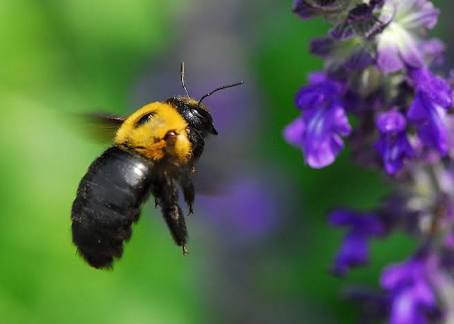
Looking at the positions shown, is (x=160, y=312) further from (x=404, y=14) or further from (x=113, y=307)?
(x=404, y=14)

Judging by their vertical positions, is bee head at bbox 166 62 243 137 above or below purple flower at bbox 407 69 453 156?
above

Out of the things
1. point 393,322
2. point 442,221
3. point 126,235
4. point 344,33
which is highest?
point 344,33

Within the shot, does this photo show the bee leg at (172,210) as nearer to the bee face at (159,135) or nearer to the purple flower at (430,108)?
the bee face at (159,135)

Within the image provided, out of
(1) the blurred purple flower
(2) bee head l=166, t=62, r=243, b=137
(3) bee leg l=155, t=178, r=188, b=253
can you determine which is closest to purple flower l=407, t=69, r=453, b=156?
(1) the blurred purple flower

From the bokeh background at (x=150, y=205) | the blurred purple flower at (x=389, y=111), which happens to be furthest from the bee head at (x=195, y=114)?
the bokeh background at (x=150, y=205)

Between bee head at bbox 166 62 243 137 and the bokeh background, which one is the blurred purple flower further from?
the bokeh background

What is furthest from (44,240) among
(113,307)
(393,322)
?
(393,322)

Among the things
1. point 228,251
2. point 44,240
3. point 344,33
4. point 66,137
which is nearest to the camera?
point 344,33
